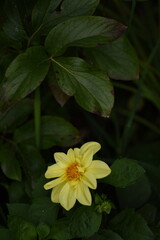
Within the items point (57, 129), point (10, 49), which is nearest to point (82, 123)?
point (57, 129)

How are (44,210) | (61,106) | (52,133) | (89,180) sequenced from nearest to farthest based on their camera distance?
1. (89,180)
2. (44,210)
3. (61,106)
4. (52,133)

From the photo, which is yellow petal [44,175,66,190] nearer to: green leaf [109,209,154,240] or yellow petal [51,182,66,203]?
yellow petal [51,182,66,203]

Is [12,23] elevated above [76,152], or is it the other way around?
[12,23]

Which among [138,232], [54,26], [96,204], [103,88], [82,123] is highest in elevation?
[54,26]

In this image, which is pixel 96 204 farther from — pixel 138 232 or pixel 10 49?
pixel 10 49

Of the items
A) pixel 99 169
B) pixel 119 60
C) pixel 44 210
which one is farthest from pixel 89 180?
pixel 119 60

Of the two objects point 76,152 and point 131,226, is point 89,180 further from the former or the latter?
point 131,226
